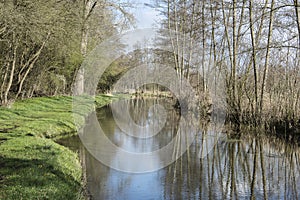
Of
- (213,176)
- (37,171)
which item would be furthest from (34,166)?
(213,176)

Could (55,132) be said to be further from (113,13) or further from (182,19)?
(182,19)

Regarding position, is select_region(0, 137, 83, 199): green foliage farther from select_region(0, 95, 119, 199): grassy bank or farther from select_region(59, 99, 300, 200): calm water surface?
select_region(59, 99, 300, 200): calm water surface

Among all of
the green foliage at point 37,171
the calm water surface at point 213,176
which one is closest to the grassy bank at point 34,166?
the green foliage at point 37,171

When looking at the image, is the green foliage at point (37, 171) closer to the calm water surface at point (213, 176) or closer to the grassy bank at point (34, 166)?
the grassy bank at point (34, 166)

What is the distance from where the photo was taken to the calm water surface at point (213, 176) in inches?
290

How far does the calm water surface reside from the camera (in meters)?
7.36

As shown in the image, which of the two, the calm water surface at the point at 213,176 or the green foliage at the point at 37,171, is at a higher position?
the green foliage at the point at 37,171

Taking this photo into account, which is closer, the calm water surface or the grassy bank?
the grassy bank

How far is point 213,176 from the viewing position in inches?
342

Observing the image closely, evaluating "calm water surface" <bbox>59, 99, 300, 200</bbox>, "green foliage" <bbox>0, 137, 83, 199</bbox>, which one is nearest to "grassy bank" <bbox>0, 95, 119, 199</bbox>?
"green foliage" <bbox>0, 137, 83, 199</bbox>

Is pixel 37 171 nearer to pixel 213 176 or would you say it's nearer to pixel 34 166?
pixel 34 166

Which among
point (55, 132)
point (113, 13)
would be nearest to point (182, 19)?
point (113, 13)

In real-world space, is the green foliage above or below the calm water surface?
above

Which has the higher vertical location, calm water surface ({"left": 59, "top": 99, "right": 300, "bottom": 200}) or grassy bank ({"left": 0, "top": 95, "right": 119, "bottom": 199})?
grassy bank ({"left": 0, "top": 95, "right": 119, "bottom": 199})
